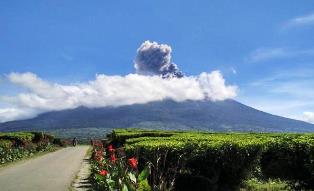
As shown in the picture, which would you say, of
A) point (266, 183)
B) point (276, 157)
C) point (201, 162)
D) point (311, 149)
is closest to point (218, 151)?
point (201, 162)

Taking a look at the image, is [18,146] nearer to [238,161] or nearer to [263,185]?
[263,185]

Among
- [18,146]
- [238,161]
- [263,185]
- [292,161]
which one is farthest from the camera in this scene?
[18,146]

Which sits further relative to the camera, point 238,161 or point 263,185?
point 263,185

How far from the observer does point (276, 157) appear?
15.1 meters

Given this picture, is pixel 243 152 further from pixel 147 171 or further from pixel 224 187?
pixel 147 171

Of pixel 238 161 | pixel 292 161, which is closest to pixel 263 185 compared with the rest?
pixel 238 161

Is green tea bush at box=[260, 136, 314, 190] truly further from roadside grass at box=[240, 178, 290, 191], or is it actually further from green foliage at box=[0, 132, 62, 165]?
green foliage at box=[0, 132, 62, 165]

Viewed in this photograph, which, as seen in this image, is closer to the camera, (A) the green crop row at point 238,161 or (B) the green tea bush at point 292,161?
(B) the green tea bush at point 292,161

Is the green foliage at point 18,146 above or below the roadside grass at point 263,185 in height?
above

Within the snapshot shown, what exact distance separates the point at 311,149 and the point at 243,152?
1920 mm

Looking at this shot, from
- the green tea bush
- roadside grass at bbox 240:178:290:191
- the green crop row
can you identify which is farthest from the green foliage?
the green tea bush

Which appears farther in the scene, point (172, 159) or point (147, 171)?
point (172, 159)

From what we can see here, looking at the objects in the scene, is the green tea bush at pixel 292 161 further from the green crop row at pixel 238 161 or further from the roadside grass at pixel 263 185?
the roadside grass at pixel 263 185

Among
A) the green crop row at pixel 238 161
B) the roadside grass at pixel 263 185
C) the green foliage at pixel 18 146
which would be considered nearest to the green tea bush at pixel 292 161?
the green crop row at pixel 238 161
